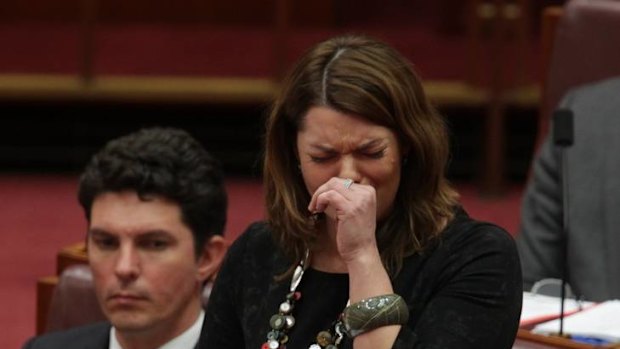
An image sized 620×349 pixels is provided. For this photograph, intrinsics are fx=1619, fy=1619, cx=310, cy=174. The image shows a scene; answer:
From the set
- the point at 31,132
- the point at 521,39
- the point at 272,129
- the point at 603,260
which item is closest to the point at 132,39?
the point at 31,132

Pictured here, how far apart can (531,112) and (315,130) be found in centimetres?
209

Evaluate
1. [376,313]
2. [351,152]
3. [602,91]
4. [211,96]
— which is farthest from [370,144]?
[211,96]

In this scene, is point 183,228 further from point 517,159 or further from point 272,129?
point 517,159

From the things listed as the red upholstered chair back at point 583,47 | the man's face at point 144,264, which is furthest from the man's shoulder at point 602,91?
the man's face at point 144,264

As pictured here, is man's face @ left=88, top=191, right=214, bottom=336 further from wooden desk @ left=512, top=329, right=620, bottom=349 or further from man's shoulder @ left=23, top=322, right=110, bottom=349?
wooden desk @ left=512, top=329, right=620, bottom=349

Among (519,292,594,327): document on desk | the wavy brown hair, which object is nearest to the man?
(519,292,594,327): document on desk

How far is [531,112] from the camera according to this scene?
316 centimetres

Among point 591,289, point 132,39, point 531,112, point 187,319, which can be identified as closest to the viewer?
point 187,319

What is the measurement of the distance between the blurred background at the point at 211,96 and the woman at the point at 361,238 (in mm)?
1728

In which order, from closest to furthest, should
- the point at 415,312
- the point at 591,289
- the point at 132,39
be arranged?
the point at 415,312, the point at 591,289, the point at 132,39

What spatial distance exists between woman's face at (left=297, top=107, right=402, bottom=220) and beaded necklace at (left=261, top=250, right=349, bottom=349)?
2.8 inches

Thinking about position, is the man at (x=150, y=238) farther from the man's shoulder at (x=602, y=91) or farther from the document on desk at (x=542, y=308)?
the man's shoulder at (x=602, y=91)

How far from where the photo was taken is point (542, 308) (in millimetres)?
1465

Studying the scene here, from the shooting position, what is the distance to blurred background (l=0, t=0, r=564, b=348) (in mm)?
3121
